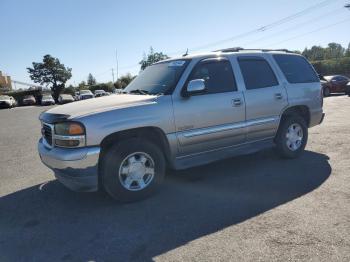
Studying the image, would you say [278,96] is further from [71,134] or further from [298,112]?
[71,134]

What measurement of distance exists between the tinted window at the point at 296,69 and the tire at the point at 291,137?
734 mm

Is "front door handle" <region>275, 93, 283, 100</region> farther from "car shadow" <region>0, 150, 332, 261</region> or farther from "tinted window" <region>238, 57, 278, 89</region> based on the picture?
"car shadow" <region>0, 150, 332, 261</region>

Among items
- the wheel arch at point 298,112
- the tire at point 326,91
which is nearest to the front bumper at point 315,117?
the wheel arch at point 298,112

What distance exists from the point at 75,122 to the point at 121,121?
0.55 meters

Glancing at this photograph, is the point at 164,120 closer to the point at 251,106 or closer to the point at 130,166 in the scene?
the point at 130,166

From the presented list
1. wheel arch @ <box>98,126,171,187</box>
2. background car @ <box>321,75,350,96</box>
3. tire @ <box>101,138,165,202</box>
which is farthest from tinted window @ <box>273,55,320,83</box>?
background car @ <box>321,75,350,96</box>

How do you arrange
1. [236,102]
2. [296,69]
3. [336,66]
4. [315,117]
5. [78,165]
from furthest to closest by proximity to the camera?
1. [336,66]
2. [315,117]
3. [296,69]
4. [236,102]
5. [78,165]

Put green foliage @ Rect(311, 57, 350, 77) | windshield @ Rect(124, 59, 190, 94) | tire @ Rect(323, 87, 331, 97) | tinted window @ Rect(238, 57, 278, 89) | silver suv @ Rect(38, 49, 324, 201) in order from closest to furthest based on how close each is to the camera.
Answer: silver suv @ Rect(38, 49, 324, 201) → windshield @ Rect(124, 59, 190, 94) → tinted window @ Rect(238, 57, 278, 89) → tire @ Rect(323, 87, 331, 97) → green foliage @ Rect(311, 57, 350, 77)

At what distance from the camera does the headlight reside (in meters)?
4.38

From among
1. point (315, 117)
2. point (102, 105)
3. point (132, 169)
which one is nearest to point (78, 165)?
point (132, 169)

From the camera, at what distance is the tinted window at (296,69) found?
6684mm

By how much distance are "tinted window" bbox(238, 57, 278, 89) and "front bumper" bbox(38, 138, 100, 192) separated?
2.82m

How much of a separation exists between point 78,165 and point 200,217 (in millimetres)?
1572

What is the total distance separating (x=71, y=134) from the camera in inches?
174
